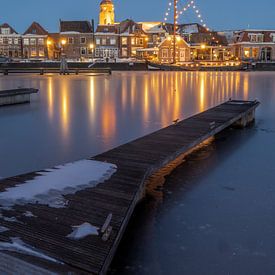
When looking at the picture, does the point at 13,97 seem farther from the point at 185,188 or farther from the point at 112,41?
the point at 112,41

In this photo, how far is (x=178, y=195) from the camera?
4582mm

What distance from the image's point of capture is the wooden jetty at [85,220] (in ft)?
8.21

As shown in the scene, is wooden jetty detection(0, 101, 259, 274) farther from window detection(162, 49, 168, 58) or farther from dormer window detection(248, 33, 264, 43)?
dormer window detection(248, 33, 264, 43)

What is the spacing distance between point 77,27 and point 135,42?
379 inches

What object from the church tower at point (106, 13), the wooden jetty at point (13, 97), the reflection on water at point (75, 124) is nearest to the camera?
the reflection on water at point (75, 124)

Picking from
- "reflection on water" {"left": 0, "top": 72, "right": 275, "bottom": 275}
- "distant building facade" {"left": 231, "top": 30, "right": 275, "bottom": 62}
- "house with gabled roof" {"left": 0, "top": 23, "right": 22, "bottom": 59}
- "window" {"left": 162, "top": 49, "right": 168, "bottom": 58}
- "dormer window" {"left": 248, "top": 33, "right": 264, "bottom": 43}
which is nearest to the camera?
"reflection on water" {"left": 0, "top": 72, "right": 275, "bottom": 275}

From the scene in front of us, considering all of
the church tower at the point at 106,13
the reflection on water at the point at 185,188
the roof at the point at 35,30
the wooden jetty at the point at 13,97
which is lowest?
the reflection on water at the point at 185,188

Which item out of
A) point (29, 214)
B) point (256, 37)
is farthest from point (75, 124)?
point (256, 37)

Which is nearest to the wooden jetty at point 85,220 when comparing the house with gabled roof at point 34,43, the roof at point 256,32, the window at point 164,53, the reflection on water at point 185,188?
the reflection on water at point 185,188

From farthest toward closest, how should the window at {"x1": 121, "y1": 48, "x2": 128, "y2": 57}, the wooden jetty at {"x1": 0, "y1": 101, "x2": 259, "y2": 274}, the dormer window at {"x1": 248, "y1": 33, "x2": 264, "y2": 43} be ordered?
the window at {"x1": 121, "y1": 48, "x2": 128, "y2": 57}
the dormer window at {"x1": 248, "y1": 33, "x2": 264, "y2": 43}
the wooden jetty at {"x1": 0, "y1": 101, "x2": 259, "y2": 274}

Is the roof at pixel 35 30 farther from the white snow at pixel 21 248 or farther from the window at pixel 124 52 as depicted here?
the white snow at pixel 21 248

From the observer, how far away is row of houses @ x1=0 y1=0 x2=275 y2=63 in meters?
59.2

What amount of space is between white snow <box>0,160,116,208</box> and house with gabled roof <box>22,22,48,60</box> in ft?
207

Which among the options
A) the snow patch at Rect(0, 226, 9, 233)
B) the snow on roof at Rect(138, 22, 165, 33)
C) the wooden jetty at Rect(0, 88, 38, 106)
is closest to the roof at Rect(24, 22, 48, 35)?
the snow on roof at Rect(138, 22, 165, 33)
